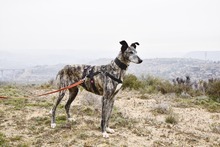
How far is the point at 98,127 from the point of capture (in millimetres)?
7184

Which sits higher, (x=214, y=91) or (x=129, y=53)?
(x=129, y=53)

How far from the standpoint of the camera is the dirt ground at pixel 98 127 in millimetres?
6312

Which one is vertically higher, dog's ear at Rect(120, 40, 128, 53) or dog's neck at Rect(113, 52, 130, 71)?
dog's ear at Rect(120, 40, 128, 53)

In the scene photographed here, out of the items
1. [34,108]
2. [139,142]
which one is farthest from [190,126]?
[34,108]

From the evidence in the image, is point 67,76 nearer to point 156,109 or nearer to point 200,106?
point 156,109

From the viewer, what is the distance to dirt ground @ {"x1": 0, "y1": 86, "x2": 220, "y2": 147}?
20.7 ft

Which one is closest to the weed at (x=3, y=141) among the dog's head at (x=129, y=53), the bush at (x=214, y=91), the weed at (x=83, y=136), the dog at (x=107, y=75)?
Result: the weed at (x=83, y=136)

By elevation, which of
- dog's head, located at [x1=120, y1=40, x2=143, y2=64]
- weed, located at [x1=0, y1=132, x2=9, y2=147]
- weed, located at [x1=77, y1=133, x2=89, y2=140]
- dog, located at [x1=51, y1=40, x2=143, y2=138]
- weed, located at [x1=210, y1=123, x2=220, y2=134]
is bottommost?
weed, located at [x1=210, y1=123, x2=220, y2=134]

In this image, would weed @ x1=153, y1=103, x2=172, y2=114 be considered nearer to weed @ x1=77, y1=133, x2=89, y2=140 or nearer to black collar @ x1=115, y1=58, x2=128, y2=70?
weed @ x1=77, y1=133, x2=89, y2=140

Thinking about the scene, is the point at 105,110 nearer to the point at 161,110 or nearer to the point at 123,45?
the point at 123,45

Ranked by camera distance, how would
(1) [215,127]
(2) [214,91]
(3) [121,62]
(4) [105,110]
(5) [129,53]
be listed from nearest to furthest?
1. (5) [129,53]
2. (3) [121,62]
3. (4) [105,110]
4. (1) [215,127]
5. (2) [214,91]

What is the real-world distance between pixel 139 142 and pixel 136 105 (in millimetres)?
A: 5086

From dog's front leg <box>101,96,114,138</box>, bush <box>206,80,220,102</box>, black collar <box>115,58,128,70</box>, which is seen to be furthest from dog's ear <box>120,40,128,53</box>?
bush <box>206,80,220,102</box>

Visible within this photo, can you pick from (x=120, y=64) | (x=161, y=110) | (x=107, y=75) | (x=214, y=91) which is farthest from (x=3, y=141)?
(x=214, y=91)
